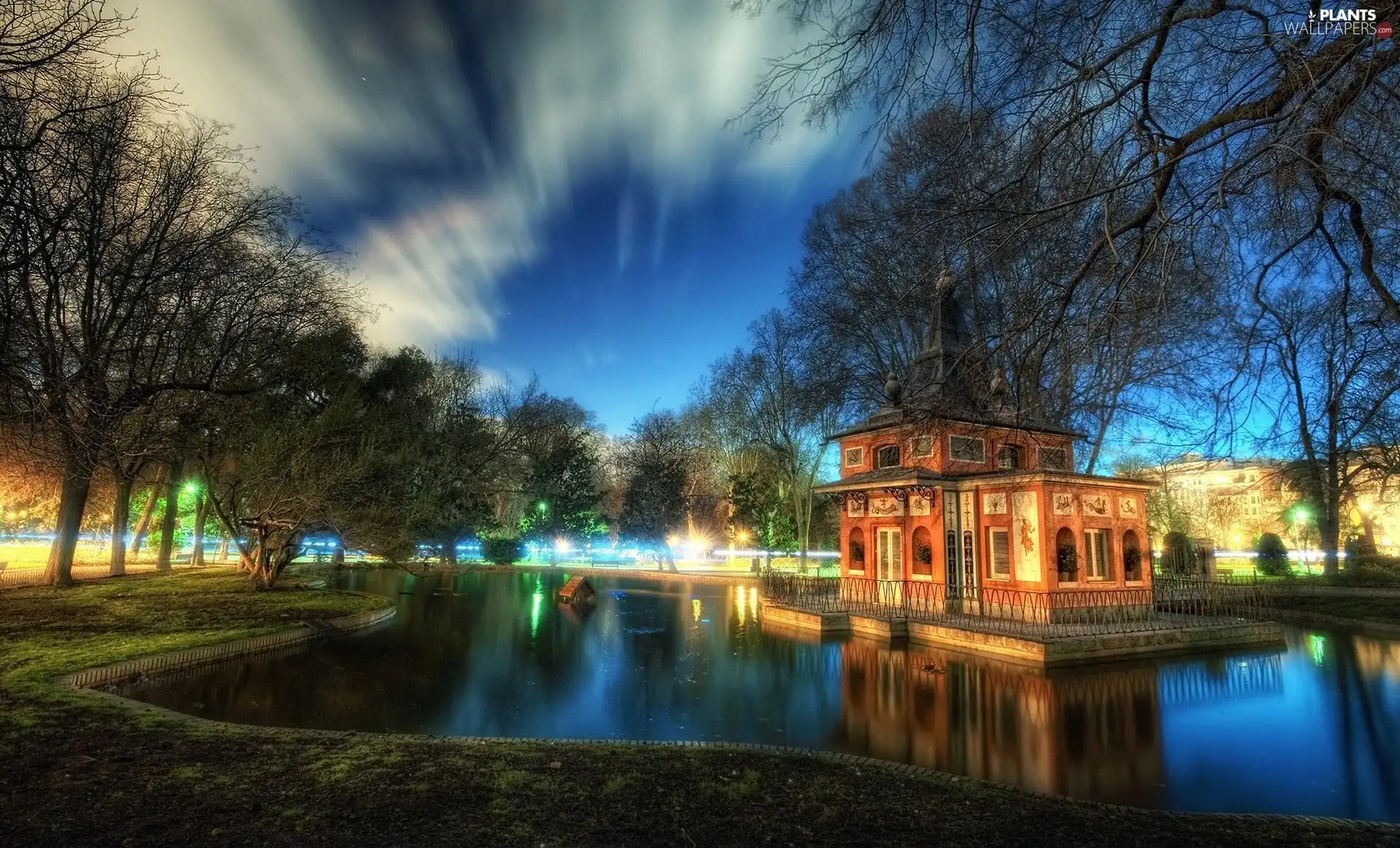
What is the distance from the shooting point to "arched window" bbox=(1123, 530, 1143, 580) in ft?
64.2

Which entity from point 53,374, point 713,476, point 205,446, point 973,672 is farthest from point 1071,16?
point 713,476

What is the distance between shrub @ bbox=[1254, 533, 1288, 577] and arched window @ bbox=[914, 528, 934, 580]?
24.6 m

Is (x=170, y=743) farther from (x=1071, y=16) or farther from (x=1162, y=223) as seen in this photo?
(x=1071, y=16)

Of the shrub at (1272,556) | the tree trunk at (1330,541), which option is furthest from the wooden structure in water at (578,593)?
the shrub at (1272,556)

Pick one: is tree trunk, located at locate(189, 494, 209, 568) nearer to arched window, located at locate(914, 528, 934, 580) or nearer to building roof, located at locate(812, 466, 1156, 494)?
building roof, located at locate(812, 466, 1156, 494)

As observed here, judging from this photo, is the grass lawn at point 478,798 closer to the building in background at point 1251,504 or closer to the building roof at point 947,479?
the building in background at point 1251,504

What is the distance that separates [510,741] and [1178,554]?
34892 mm

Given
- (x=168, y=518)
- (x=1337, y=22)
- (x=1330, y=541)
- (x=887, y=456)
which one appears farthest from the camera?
(x=168, y=518)

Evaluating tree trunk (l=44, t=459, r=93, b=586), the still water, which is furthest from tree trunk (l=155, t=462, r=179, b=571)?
the still water

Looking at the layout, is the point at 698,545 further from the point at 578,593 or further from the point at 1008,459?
the point at 1008,459

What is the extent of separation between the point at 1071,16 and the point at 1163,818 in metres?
6.35

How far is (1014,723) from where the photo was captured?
388 inches

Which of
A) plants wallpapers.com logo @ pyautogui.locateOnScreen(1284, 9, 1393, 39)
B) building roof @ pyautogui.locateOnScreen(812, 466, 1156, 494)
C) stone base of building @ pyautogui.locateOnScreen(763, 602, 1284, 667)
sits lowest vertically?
stone base of building @ pyautogui.locateOnScreen(763, 602, 1284, 667)

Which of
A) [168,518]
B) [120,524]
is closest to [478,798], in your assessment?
[120,524]
